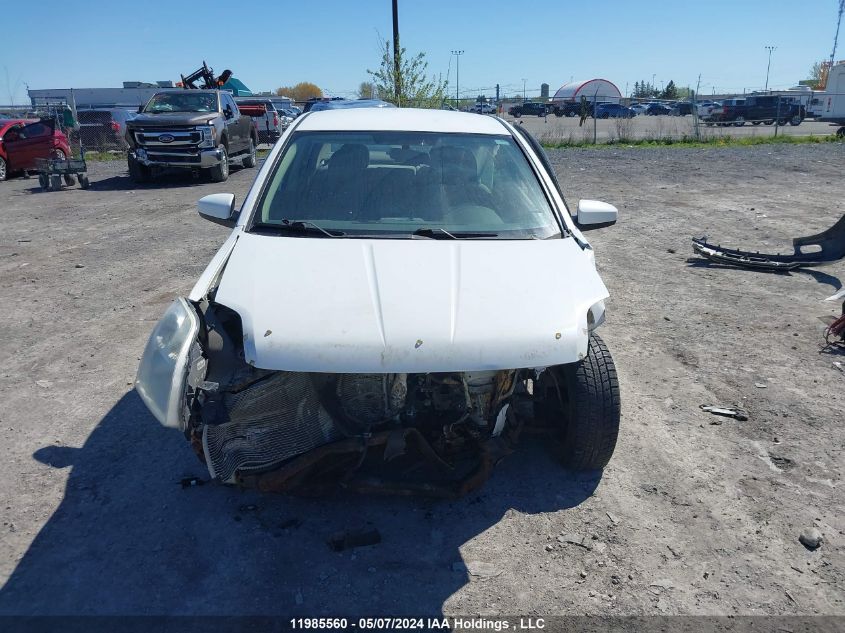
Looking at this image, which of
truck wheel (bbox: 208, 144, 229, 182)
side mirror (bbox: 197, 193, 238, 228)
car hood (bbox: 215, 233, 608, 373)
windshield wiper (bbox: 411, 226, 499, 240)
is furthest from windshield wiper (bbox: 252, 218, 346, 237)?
truck wheel (bbox: 208, 144, 229, 182)

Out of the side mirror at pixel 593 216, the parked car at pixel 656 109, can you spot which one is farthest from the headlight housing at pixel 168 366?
the parked car at pixel 656 109

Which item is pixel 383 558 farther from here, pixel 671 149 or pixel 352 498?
pixel 671 149

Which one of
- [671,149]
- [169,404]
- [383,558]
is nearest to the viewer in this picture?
[169,404]

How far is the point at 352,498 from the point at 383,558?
49cm

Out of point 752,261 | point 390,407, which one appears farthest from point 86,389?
point 752,261

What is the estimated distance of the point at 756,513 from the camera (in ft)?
11.2

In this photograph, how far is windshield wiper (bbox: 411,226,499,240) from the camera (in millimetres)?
3816

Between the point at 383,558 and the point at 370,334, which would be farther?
the point at 383,558

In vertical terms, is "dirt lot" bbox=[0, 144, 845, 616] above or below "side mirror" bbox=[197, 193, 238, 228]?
below

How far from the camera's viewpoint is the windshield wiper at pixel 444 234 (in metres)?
3.82

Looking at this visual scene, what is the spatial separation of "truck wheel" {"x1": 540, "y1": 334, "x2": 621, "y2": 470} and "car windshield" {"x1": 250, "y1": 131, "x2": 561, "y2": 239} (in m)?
0.83

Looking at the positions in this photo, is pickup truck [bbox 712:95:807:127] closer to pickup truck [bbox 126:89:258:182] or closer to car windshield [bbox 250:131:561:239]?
pickup truck [bbox 126:89:258:182]

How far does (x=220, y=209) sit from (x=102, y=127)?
2145 cm

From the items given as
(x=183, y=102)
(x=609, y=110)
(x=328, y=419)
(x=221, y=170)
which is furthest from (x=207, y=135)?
(x=609, y=110)
